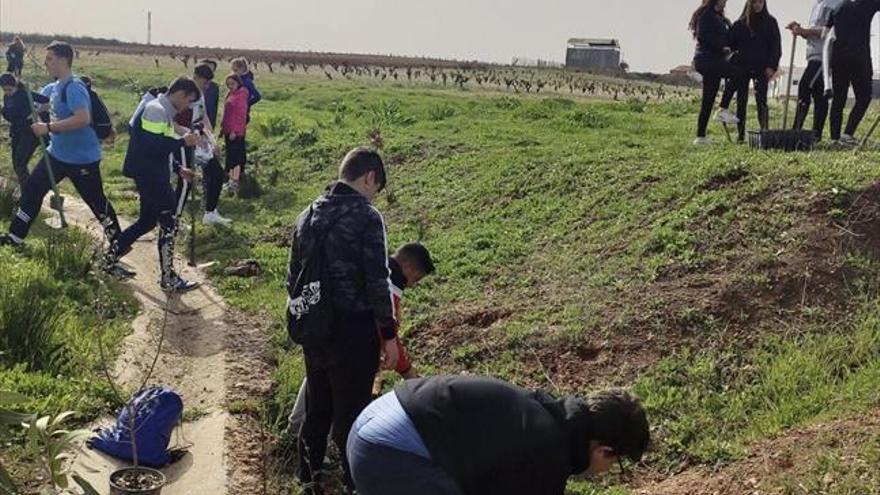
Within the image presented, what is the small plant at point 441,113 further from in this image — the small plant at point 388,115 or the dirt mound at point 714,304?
the dirt mound at point 714,304

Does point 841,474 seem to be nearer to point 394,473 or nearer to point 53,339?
point 394,473

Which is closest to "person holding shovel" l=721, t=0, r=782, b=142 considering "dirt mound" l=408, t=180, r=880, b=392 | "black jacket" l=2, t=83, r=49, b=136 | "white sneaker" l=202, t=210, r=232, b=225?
"dirt mound" l=408, t=180, r=880, b=392

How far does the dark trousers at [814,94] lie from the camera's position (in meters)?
8.75

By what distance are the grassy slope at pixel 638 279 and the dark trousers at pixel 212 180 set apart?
484mm

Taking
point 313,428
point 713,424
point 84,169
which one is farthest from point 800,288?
point 84,169

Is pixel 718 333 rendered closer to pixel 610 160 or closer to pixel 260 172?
pixel 610 160

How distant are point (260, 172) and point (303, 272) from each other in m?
9.95

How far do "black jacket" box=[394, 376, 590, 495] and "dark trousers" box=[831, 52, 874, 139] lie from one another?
6.66 metres

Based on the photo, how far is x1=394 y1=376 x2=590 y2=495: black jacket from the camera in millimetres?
2832

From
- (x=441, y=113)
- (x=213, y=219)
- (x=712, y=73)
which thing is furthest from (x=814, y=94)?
(x=441, y=113)

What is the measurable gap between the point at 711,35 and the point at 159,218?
5.39m

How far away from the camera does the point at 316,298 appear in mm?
3943

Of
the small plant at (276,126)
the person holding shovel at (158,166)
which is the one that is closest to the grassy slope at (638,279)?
the person holding shovel at (158,166)

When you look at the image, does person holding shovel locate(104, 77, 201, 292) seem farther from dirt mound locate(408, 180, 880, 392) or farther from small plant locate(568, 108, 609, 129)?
small plant locate(568, 108, 609, 129)
